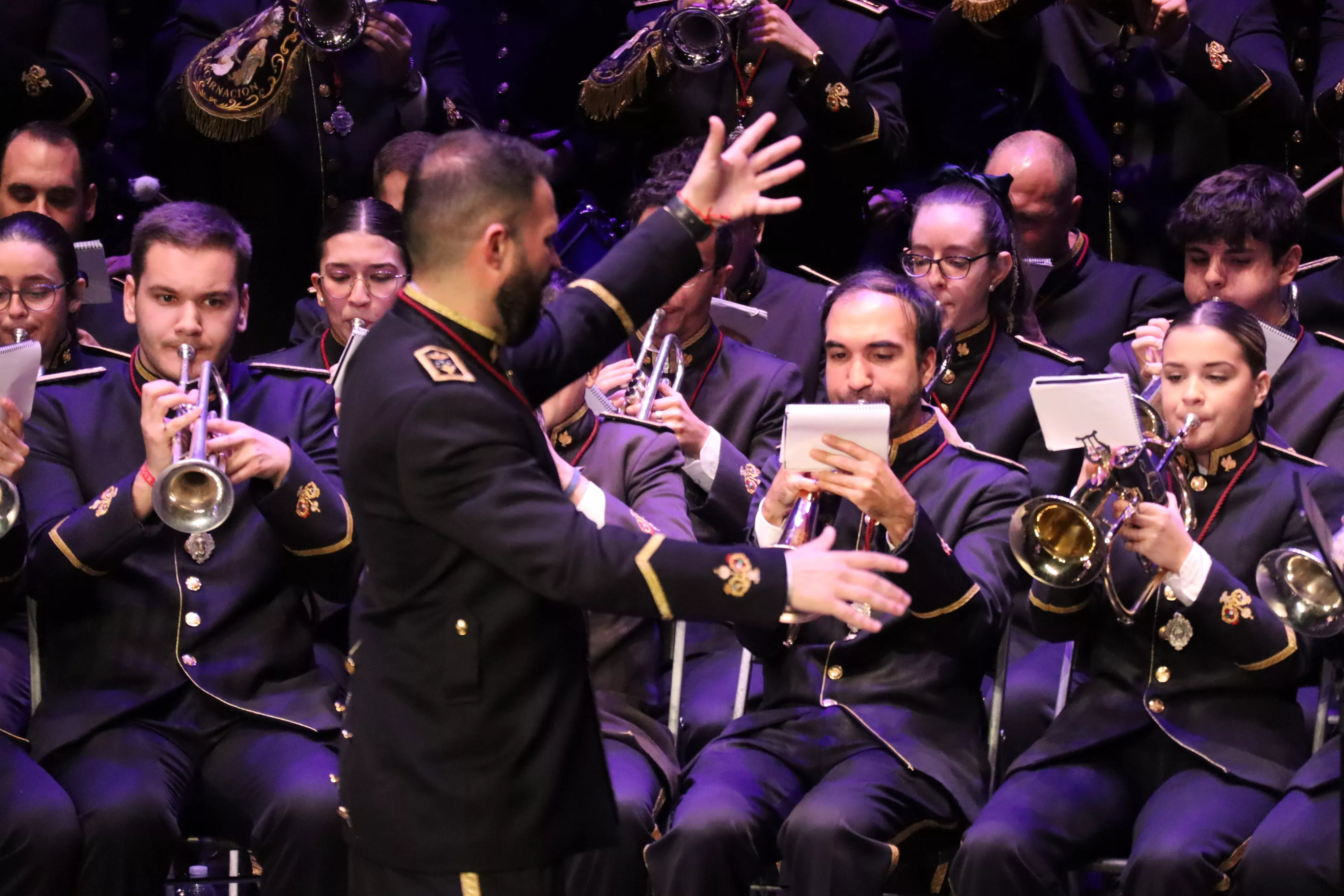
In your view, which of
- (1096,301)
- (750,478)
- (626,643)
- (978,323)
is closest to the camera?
(626,643)

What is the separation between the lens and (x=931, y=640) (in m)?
3.86

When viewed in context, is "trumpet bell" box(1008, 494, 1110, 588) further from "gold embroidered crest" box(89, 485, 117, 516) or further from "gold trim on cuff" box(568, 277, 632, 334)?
"gold embroidered crest" box(89, 485, 117, 516)

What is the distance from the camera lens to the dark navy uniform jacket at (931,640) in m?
3.79

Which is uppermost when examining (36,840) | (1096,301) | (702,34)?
(702,34)

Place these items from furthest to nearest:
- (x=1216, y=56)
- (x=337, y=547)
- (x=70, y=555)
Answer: (x=1216, y=56), (x=337, y=547), (x=70, y=555)

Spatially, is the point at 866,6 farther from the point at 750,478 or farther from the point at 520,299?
the point at 520,299

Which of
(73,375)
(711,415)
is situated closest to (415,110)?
(711,415)

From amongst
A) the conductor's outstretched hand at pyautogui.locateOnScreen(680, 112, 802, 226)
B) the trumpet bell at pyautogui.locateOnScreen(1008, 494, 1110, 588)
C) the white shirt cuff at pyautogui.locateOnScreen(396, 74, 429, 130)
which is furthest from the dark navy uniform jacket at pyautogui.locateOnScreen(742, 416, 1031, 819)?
the white shirt cuff at pyautogui.locateOnScreen(396, 74, 429, 130)

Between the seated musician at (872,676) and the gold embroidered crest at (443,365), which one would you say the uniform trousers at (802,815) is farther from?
the gold embroidered crest at (443,365)

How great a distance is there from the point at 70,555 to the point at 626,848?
57.5 inches

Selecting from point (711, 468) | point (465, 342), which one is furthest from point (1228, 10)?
point (465, 342)

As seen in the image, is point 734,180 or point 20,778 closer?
point 734,180

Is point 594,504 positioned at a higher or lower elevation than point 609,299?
lower

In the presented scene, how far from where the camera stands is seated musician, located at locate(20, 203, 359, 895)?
3838 millimetres
